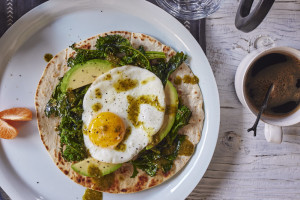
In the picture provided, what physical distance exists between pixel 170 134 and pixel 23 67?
1729 mm

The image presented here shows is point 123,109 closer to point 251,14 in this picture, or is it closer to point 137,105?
point 137,105

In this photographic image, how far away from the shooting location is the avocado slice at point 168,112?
3.39 meters

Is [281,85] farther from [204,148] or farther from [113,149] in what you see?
[113,149]

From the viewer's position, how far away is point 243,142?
3727mm

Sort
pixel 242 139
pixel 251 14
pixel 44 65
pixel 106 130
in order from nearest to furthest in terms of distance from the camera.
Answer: pixel 251 14, pixel 106 130, pixel 44 65, pixel 242 139

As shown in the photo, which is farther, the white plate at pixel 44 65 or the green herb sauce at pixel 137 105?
Answer: the white plate at pixel 44 65

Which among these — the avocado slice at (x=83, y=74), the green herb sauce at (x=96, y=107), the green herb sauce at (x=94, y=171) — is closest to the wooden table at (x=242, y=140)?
the green herb sauce at (x=94, y=171)

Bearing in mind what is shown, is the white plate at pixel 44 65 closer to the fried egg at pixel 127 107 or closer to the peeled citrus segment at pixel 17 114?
the peeled citrus segment at pixel 17 114

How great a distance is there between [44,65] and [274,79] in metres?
2.41

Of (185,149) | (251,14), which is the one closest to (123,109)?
(185,149)

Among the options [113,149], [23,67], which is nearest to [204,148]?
[113,149]

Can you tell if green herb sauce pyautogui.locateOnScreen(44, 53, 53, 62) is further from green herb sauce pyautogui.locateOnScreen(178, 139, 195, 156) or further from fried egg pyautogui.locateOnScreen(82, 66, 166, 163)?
green herb sauce pyautogui.locateOnScreen(178, 139, 195, 156)

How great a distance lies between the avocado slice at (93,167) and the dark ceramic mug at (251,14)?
73.6 inches

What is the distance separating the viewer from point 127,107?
3344 mm
